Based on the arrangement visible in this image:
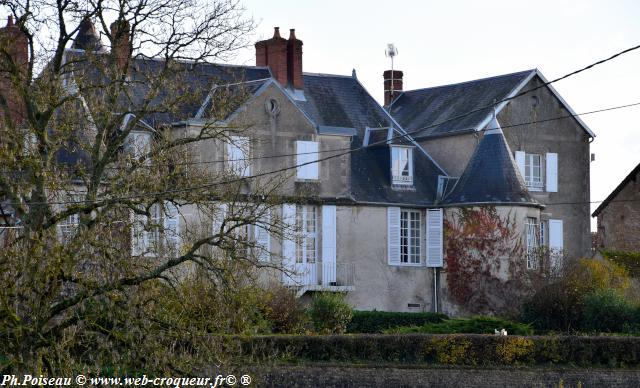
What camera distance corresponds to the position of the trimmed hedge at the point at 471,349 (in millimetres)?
24703

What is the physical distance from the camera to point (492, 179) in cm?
3431

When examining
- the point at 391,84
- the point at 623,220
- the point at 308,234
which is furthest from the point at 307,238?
the point at 623,220

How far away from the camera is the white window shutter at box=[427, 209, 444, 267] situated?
34.8 m

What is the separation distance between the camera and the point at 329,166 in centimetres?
3322

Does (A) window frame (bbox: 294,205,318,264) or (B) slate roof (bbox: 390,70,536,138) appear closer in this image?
(A) window frame (bbox: 294,205,318,264)

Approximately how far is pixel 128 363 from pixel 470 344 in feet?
34.9

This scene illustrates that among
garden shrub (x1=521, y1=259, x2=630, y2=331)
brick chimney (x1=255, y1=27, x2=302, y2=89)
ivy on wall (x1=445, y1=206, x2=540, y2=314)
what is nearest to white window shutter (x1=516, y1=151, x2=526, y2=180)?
ivy on wall (x1=445, y1=206, x2=540, y2=314)

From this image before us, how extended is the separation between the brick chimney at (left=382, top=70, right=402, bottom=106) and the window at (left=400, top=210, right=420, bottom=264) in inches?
304

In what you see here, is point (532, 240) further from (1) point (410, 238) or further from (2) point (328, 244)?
(2) point (328, 244)

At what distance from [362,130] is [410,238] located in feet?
12.0

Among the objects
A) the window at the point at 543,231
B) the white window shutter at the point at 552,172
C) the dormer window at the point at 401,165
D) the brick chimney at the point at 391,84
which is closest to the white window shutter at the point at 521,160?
the white window shutter at the point at 552,172

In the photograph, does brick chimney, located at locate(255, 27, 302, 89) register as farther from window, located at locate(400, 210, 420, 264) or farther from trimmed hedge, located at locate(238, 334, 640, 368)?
trimmed hedge, located at locate(238, 334, 640, 368)

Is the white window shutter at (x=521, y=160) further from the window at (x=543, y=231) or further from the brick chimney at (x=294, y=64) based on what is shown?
the brick chimney at (x=294, y=64)

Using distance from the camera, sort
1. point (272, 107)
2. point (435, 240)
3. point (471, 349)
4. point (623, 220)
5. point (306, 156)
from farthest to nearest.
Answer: point (623, 220), point (435, 240), point (306, 156), point (272, 107), point (471, 349)
